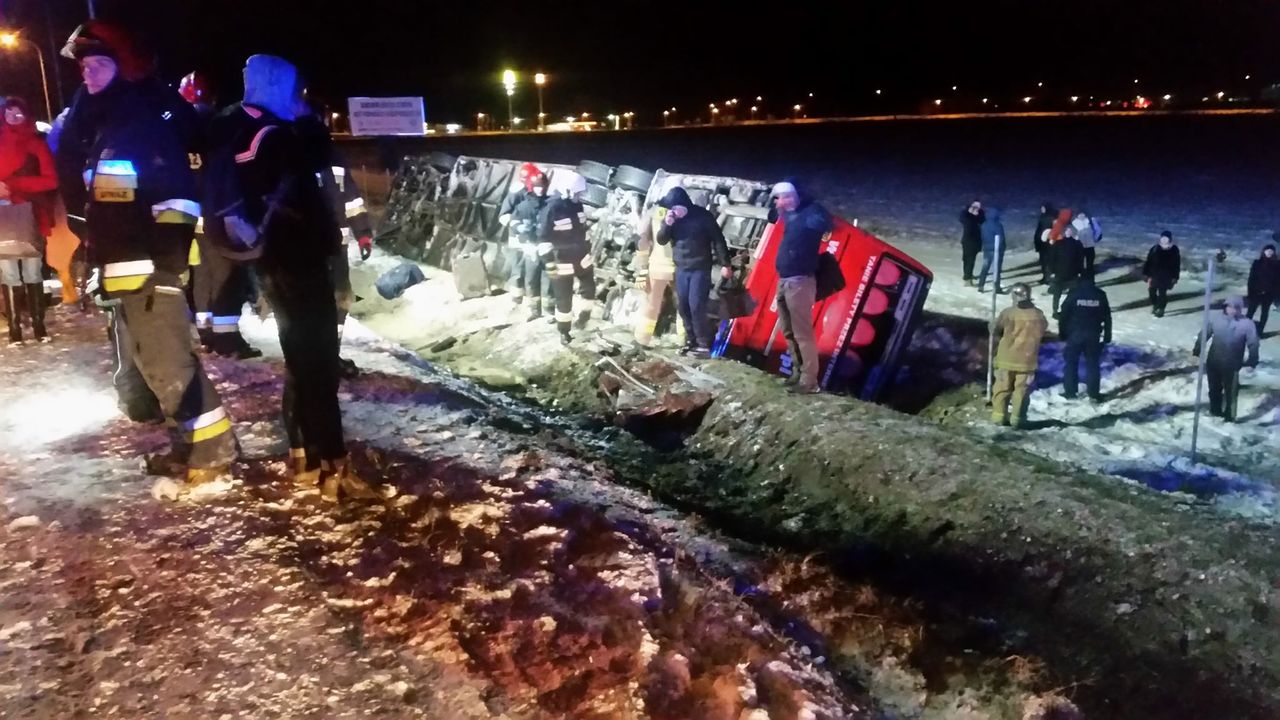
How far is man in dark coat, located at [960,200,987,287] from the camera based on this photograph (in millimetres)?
14602

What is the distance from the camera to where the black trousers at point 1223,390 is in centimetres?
941

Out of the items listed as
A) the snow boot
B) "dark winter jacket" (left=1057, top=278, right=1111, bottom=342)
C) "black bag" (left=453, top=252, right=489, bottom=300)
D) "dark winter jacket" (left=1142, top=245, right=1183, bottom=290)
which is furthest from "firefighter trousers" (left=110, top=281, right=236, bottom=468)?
"dark winter jacket" (left=1142, top=245, right=1183, bottom=290)

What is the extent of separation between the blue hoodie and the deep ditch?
3006 mm

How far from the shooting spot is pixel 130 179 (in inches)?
152

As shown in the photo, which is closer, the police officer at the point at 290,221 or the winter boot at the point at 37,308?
the police officer at the point at 290,221

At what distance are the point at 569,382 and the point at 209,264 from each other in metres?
4.35

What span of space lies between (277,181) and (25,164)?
13.8ft

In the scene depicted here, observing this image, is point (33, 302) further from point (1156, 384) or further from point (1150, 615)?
point (1156, 384)

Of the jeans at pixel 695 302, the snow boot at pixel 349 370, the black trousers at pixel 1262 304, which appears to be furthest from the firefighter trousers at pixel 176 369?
the black trousers at pixel 1262 304

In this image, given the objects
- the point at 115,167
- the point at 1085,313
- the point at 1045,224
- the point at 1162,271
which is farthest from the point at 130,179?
the point at 1045,224

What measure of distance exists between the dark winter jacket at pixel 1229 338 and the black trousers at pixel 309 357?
8.60 metres

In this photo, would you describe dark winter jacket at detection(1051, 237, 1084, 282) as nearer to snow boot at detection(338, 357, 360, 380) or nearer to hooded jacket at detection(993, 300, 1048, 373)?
hooded jacket at detection(993, 300, 1048, 373)

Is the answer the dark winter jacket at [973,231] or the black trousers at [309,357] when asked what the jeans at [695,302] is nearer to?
the black trousers at [309,357]

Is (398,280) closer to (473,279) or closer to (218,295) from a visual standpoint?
(473,279)
